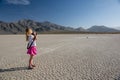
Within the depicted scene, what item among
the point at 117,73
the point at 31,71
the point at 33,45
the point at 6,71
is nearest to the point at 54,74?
the point at 31,71

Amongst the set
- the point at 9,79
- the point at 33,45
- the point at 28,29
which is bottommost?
the point at 9,79

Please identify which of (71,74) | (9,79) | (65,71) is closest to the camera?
(9,79)

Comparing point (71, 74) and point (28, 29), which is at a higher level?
point (28, 29)

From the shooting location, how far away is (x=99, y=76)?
588 centimetres

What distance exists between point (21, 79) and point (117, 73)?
3692 mm

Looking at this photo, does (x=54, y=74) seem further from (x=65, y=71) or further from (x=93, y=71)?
(x=93, y=71)

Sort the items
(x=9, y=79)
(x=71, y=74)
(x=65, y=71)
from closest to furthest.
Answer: (x=9, y=79)
(x=71, y=74)
(x=65, y=71)

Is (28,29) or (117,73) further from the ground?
(28,29)

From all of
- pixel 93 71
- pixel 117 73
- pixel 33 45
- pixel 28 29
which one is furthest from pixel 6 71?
pixel 117 73

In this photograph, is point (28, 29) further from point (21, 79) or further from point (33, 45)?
point (21, 79)

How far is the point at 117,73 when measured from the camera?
6254 millimetres

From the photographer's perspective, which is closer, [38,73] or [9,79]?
[9,79]

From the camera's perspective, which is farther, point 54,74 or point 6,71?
point 6,71

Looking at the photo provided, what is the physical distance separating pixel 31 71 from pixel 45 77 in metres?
1.01
